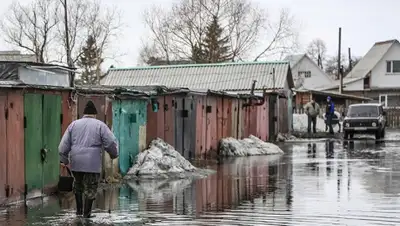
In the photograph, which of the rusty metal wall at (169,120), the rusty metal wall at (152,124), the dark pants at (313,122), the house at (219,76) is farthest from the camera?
the house at (219,76)

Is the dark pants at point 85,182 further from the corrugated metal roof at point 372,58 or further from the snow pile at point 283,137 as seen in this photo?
the corrugated metal roof at point 372,58

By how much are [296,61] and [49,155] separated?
62533mm

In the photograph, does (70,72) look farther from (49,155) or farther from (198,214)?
(198,214)

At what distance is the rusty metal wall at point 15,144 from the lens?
34.9 ft

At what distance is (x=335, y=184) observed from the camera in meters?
13.8

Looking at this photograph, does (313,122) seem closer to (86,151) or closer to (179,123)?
(179,123)

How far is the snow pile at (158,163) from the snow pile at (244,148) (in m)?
6.08

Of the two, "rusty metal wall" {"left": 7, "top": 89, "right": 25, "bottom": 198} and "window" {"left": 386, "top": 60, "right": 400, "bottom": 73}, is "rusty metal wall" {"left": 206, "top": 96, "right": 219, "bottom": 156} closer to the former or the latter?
"rusty metal wall" {"left": 7, "top": 89, "right": 25, "bottom": 198}

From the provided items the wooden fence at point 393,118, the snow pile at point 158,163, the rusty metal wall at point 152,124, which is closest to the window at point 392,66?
the wooden fence at point 393,118

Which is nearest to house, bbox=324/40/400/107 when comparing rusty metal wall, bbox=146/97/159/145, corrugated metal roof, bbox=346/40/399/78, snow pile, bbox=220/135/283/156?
corrugated metal roof, bbox=346/40/399/78

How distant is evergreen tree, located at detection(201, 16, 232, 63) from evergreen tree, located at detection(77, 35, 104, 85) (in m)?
10.2

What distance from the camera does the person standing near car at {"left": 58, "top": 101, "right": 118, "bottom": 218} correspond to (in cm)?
929

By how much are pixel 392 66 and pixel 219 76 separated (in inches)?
1085

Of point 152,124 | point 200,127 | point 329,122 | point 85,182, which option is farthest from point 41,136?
point 329,122
